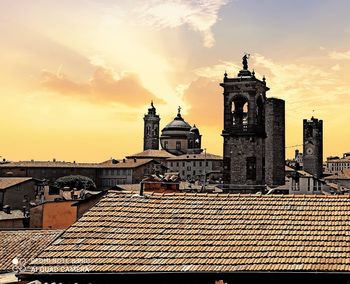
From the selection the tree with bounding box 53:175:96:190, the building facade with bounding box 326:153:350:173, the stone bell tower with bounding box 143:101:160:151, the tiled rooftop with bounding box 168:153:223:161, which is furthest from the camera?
the building facade with bounding box 326:153:350:173

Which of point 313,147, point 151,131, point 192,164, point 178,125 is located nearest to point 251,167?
point 313,147

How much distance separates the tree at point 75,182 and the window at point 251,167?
136 feet

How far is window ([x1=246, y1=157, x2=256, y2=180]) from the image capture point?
47.6m

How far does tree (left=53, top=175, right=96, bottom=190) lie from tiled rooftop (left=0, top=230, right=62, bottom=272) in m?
63.4

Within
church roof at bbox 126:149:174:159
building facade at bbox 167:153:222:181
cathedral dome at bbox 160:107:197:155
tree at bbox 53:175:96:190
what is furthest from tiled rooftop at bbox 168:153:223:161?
tree at bbox 53:175:96:190

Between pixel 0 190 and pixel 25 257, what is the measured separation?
4409 centimetres

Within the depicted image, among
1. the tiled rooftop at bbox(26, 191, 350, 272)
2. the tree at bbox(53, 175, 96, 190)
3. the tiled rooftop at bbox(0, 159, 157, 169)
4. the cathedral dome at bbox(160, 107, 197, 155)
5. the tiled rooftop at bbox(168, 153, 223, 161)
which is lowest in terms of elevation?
the tiled rooftop at bbox(26, 191, 350, 272)

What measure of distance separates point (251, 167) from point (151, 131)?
9033cm

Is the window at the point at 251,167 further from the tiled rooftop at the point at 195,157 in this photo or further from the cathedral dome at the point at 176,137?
the cathedral dome at the point at 176,137

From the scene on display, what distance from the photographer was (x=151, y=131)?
13738cm

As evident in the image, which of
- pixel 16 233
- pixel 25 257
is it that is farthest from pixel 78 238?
pixel 16 233

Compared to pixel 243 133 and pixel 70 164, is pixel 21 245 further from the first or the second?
pixel 70 164

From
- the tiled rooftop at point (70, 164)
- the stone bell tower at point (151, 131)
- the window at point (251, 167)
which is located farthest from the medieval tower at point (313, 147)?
the window at point (251, 167)

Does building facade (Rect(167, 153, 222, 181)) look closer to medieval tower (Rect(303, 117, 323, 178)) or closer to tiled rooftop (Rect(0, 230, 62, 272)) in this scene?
medieval tower (Rect(303, 117, 323, 178))
